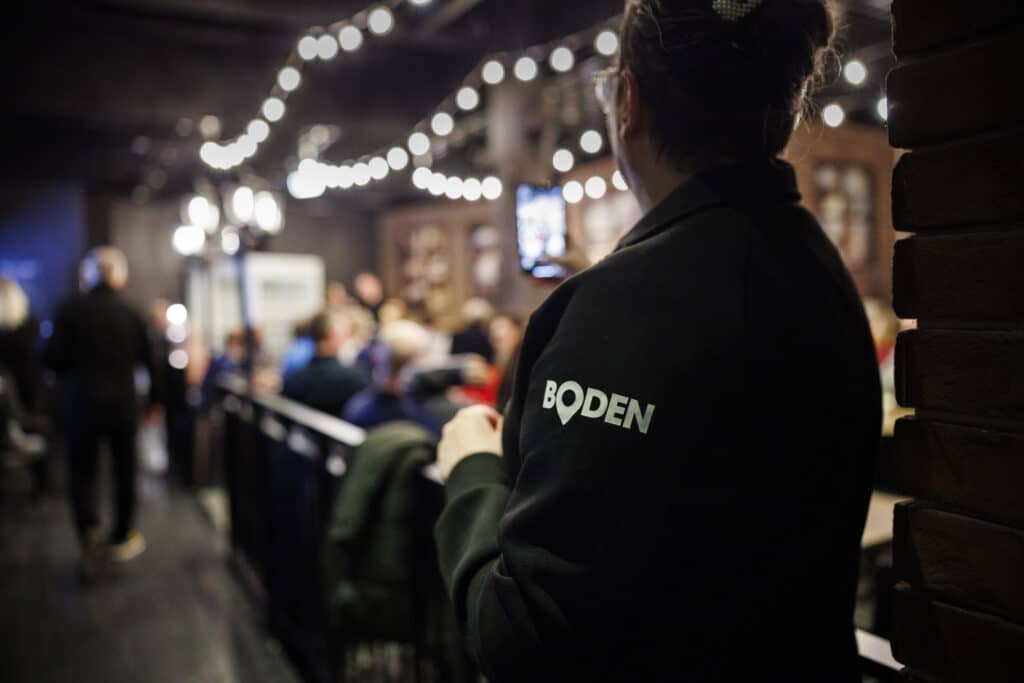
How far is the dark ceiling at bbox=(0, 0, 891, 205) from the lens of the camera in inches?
238

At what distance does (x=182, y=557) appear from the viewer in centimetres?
466

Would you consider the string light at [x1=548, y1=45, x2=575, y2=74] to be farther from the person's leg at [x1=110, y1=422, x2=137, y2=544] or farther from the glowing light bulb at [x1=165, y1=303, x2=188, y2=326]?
the glowing light bulb at [x1=165, y1=303, x2=188, y2=326]

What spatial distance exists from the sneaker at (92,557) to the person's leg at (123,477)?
0.18 m

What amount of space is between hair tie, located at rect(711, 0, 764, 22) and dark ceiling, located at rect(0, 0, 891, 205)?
16.8 feet

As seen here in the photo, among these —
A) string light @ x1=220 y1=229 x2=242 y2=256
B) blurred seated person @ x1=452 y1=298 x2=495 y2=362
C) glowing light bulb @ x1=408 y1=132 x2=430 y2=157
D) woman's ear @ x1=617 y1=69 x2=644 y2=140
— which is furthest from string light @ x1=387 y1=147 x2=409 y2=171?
woman's ear @ x1=617 y1=69 x2=644 y2=140

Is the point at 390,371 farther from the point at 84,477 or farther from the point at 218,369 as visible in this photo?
the point at 218,369

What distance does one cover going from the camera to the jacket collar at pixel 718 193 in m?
0.84

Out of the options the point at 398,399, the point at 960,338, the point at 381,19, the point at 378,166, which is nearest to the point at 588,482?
the point at 960,338

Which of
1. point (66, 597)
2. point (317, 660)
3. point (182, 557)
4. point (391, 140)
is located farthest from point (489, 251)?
point (317, 660)

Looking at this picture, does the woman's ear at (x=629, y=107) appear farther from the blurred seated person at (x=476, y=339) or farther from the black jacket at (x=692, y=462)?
the blurred seated person at (x=476, y=339)

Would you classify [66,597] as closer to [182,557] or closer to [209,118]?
[182,557]

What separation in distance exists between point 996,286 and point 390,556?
147 centimetres

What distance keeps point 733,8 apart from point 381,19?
13.3 feet

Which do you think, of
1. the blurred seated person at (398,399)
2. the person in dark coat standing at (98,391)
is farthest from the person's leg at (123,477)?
the blurred seated person at (398,399)
